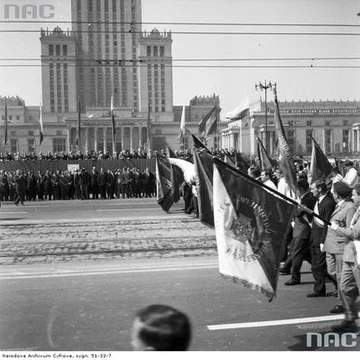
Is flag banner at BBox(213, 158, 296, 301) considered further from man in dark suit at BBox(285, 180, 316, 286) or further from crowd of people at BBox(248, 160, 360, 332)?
man in dark suit at BBox(285, 180, 316, 286)

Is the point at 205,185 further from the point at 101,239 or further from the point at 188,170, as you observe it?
the point at 188,170

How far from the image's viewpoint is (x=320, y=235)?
6895 mm

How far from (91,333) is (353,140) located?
76.5 meters

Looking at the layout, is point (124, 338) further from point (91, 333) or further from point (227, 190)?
point (227, 190)

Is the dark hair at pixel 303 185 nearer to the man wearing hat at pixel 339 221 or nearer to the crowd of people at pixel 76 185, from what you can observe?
the man wearing hat at pixel 339 221

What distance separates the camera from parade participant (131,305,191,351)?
8.63 ft

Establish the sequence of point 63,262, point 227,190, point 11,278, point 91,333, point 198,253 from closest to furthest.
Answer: point 227,190
point 91,333
point 11,278
point 63,262
point 198,253

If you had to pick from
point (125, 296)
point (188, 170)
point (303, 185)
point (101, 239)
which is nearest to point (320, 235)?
point (303, 185)

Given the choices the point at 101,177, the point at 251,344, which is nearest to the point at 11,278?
the point at 251,344

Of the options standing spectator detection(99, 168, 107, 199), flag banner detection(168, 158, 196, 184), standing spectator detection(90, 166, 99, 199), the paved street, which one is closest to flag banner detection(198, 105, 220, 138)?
flag banner detection(168, 158, 196, 184)

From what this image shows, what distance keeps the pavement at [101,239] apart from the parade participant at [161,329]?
21.7ft

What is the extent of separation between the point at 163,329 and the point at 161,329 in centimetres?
1

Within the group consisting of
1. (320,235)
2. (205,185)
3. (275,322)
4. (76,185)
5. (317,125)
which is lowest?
(275,322)

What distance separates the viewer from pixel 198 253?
9.59 metres
